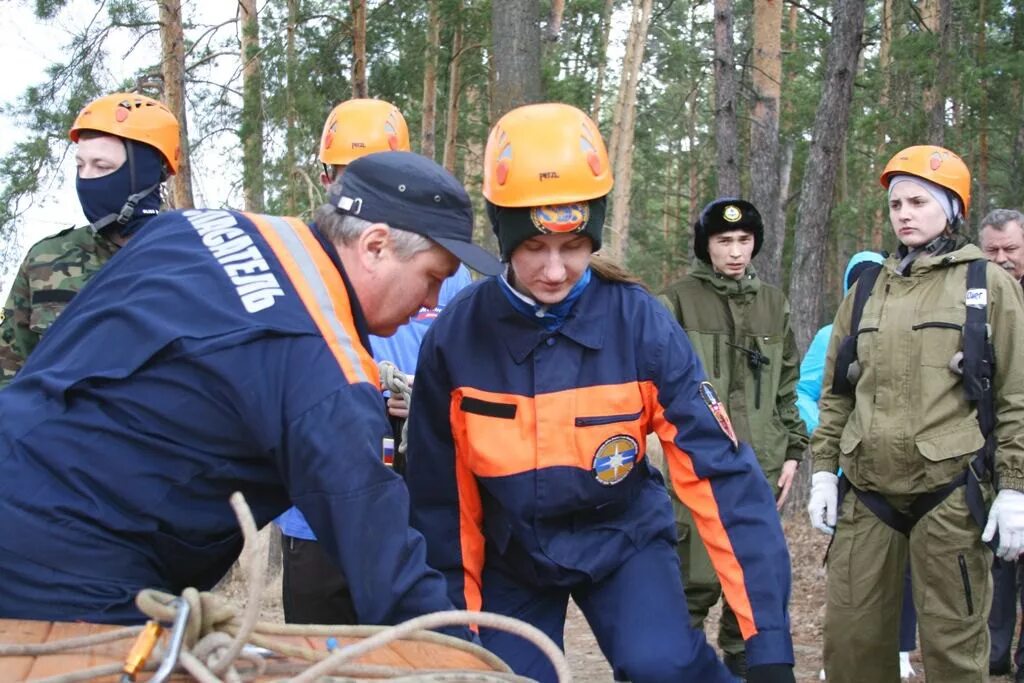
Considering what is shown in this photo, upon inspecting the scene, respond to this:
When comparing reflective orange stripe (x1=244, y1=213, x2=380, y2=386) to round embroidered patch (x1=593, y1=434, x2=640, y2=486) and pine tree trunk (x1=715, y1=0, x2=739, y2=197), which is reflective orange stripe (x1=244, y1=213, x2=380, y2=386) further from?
pine tree trunk (x1=715, y1=0, x2=739, y2=197)

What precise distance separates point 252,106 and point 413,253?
13051 millimetres

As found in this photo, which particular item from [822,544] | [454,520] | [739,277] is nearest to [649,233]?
[822,544]

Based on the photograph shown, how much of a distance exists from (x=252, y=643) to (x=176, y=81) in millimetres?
11056

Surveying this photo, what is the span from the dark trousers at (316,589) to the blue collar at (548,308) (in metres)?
1.43

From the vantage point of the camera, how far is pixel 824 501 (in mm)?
5277

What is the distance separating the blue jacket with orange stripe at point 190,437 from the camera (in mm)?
2289

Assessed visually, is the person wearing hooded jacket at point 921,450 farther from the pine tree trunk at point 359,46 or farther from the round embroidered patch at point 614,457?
the pine tree trunk at point 359,46

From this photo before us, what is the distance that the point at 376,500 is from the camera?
232 cm

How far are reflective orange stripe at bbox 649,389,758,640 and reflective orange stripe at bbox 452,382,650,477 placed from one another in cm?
10

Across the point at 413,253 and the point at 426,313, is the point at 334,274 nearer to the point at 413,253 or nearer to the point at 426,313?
the point at 413,253

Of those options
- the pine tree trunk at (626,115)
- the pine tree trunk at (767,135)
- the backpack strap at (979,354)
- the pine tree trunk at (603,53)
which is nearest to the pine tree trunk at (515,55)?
the pine tree trunk at (767,135)

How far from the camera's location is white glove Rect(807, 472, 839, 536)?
528 centimetres

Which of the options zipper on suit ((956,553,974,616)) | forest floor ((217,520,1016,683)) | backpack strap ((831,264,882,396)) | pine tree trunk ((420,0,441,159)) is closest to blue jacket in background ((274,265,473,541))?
backpack strap ((831,264,882,396))

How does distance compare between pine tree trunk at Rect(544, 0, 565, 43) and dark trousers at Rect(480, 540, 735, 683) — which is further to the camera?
pine tree trunk at Rect(544, 0, 565, 43)
